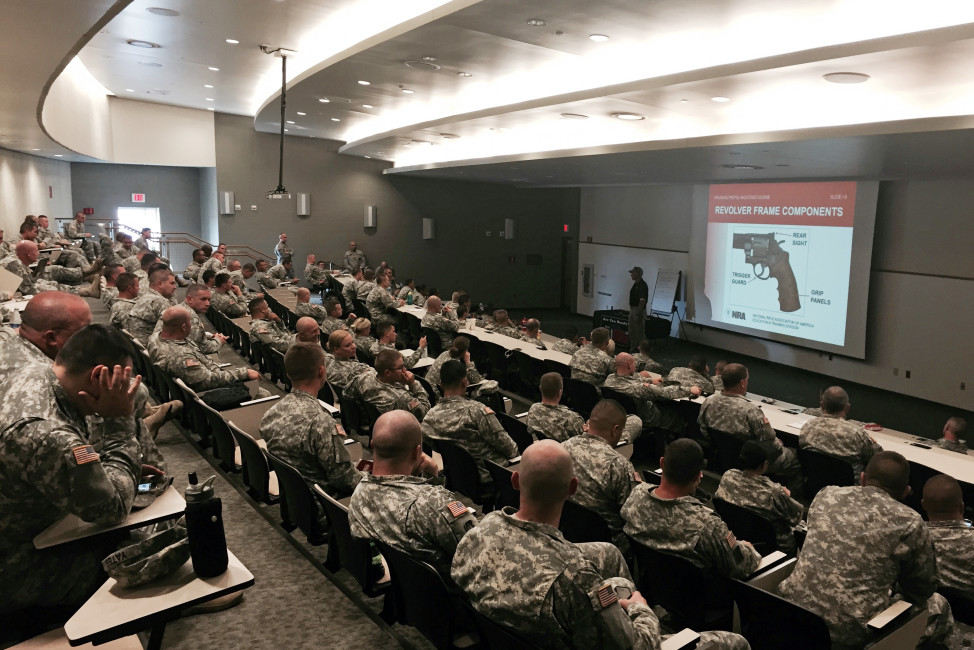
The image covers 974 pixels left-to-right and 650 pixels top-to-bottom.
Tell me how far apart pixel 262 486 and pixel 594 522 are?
2.09 meters

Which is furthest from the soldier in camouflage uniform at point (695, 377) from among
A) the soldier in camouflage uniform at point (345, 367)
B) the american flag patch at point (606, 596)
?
the american flag patch at point (606, 596)

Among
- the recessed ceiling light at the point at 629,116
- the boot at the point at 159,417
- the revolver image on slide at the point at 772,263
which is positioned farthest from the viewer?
the revolver image on slide at the point at 772,263

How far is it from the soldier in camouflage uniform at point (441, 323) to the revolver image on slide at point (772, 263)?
677cm

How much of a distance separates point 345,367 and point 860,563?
468cm

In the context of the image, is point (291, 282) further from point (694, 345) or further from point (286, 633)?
point (286, 633)

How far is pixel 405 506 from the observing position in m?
2.90

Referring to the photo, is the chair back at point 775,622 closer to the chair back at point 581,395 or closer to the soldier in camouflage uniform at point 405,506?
the soldier in camouflage uniform at point 405,506

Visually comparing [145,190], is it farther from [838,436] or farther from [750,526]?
[750,526]

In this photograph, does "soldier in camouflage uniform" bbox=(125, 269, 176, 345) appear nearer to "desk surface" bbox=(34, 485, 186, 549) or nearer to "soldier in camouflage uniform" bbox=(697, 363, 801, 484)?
"desk surface" bbox=(34, 485, 186, 549)

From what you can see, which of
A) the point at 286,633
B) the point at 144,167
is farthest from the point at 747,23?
the point at 144,167

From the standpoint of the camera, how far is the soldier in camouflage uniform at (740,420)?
17.2 feet

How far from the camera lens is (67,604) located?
8.05ft

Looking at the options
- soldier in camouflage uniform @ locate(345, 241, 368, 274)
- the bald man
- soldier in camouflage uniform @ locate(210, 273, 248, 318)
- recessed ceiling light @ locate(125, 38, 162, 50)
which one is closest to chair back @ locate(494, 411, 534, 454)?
the bald man

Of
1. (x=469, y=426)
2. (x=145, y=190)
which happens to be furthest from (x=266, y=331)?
(x=145, y=190)
